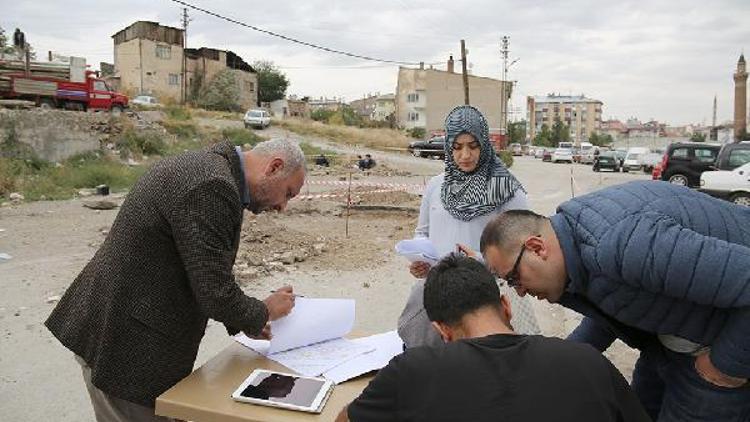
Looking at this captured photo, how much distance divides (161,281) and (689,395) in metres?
1.76

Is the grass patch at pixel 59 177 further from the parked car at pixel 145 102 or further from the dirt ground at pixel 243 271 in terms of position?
the parked car at pixel 145 102

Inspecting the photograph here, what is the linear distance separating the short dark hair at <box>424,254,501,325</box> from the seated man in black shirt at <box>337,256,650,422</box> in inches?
4.3

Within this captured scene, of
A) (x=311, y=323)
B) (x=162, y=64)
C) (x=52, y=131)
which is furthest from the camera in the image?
(x=162, y=64)

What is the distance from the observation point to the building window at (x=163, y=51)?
60150 millimetres

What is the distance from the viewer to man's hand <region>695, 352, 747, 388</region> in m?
1.84

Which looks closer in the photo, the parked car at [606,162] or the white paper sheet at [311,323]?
the white paper sheet at [311,323]

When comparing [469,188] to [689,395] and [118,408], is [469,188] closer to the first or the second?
[689,395]

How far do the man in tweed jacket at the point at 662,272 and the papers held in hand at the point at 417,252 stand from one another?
34.3 inches

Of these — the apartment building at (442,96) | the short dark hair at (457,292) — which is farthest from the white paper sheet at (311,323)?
the apartment building at (442,96)

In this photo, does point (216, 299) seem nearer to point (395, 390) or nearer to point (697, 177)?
point (395, 390)

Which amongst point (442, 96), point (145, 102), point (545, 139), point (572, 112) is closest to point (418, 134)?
point (442, 96)

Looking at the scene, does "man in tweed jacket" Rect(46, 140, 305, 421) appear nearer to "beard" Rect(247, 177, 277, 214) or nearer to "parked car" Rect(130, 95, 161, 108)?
"beard" Rect(247, 177, 277, 214)

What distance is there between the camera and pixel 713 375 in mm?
1861

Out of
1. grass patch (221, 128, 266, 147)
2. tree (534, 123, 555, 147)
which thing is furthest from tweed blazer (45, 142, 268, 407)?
tree (534, 123, 555, 147)
